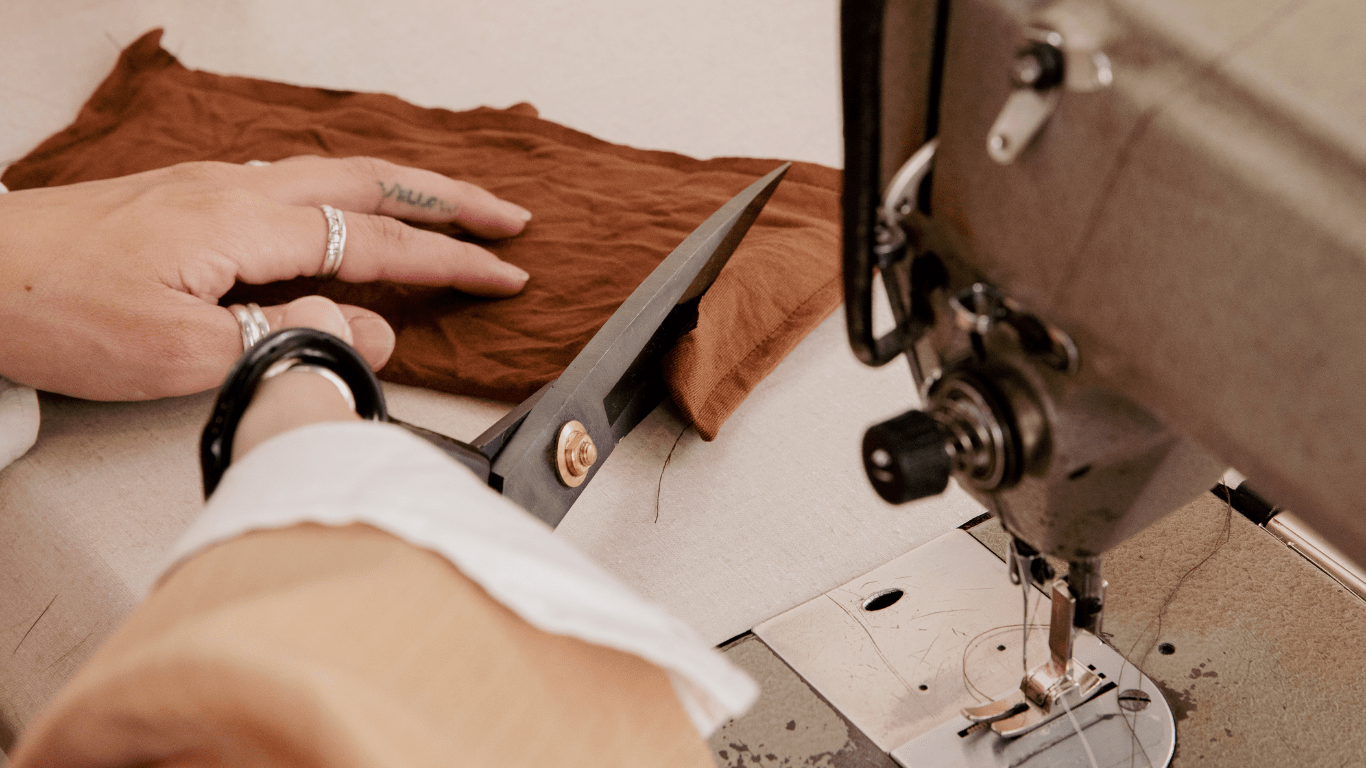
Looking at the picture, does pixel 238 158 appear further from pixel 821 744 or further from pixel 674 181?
pixel 821 744

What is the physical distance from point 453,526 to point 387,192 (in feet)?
2.12

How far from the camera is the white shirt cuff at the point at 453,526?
29 cm

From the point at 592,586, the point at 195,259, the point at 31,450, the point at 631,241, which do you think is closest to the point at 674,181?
the point at 631,241

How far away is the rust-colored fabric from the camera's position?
2.52ft

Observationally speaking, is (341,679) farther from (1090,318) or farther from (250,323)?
(250,323)

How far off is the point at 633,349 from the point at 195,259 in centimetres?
32

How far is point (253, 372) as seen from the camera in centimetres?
37

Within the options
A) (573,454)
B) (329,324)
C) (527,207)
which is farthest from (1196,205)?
(527,207)

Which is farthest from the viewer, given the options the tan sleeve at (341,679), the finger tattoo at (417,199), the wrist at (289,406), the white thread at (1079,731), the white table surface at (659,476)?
the finger tattoo at (417,199)

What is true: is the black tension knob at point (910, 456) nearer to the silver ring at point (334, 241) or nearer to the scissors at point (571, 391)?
the scissors at point (571, 391)

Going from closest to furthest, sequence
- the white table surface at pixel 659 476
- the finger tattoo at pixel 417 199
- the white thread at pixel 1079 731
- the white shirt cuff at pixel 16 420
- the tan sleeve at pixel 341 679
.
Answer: the tan sleeve at pixel 341 679 → the white thread at pixel 1079 731 → the white table surface at pixel 659 476 → the white shirt cuff at pixel 16 420 → the finger tattoo at pixel 417 199

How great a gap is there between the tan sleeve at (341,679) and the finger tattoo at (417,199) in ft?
2.08

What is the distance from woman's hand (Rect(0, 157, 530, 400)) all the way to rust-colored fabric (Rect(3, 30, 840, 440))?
57 millimetres

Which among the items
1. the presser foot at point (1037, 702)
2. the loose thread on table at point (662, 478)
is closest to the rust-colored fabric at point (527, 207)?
the loose thread on table at point (662, 478)
